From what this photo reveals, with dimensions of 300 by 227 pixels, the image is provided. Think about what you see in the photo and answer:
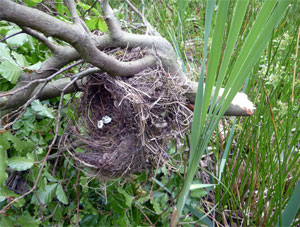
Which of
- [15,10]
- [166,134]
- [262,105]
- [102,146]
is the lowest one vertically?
[102,146]

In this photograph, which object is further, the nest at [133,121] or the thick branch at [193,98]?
the thick branch at [193,98]

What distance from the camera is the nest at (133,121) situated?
787mm

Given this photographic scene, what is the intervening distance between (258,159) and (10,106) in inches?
36.4

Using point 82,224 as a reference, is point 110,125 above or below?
above

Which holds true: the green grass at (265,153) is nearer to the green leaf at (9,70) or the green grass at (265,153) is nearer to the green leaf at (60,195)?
the green leaf at (60,195)

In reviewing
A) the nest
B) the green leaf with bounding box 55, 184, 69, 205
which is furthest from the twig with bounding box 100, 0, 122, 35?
the green leaf with bounding box 55, 184, 69, 205

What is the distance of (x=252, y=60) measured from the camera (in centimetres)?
43

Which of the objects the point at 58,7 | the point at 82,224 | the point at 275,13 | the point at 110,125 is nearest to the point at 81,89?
the point at 110,125

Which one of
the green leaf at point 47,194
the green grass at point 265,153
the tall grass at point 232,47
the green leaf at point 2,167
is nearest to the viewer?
the tall grass at point 232,47

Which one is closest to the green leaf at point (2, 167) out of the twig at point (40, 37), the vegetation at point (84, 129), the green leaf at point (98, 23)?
the vegetation at point (84, 129)

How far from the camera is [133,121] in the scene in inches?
32.1

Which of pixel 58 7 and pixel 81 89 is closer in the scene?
pixel 81 89

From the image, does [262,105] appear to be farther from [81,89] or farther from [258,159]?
[81,89]

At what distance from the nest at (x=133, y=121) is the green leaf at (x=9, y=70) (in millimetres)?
199
